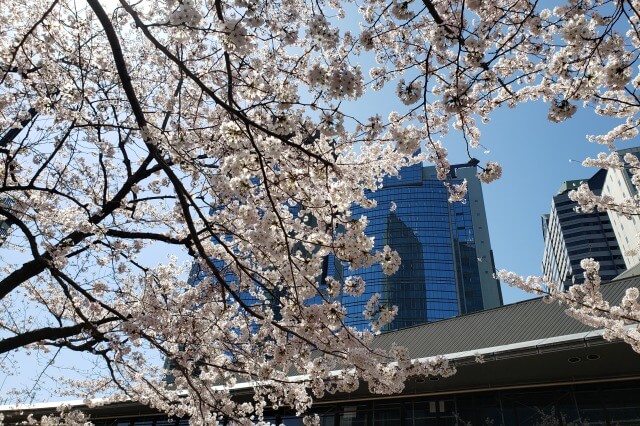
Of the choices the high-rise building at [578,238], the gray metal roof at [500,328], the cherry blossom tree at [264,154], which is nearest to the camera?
the cherry blossom tree at [264,154]

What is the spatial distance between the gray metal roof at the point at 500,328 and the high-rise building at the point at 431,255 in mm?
72956

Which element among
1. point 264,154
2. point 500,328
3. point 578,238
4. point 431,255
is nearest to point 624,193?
point 431,255

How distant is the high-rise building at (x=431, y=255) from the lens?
280 feet

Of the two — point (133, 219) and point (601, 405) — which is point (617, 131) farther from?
point (133, 219)

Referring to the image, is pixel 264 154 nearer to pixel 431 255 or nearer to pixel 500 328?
pixel 500 328

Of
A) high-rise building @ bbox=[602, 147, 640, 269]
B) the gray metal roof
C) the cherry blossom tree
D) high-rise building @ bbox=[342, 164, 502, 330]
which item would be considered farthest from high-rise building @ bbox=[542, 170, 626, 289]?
the cherry blossom tree

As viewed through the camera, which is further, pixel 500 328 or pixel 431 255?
pixel 431 255

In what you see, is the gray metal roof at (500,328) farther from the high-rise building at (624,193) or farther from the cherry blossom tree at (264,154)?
the high-rise building at (624,193)

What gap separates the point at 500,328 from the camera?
30.7 ft

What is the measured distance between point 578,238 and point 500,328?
109341mm

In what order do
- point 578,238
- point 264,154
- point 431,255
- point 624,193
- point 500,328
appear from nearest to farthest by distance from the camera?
point 264,154
point 500,328
point 624,193
point 431,255
point 578,238

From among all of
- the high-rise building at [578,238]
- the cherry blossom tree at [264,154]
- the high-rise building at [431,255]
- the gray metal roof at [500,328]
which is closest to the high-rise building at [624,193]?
the high-rise building at [578,238]

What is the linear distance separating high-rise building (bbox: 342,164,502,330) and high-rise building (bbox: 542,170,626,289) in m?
17.0

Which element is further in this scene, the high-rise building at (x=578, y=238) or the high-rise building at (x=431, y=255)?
the high-rise building at (x=578, y=238)
